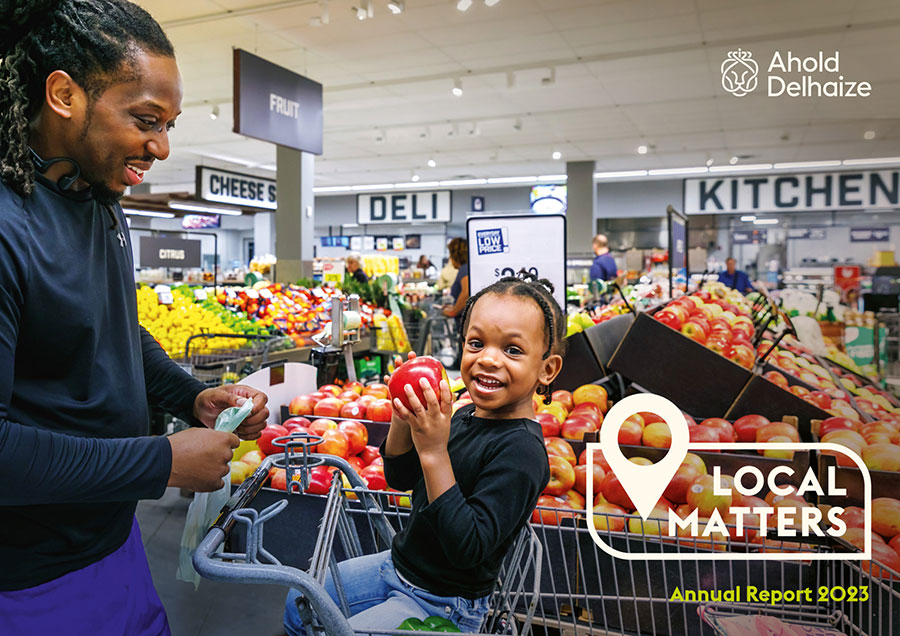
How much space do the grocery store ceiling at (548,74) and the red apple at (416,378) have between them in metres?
2.02

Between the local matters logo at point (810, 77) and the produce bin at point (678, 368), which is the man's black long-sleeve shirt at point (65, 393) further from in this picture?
the local matters logo at point (810, 77)

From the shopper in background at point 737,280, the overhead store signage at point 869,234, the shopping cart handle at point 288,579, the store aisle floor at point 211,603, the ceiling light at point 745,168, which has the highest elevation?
the ceiling light at point 745,168

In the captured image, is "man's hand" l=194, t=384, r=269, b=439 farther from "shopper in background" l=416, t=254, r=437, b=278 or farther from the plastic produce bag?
"shopper in background" l=416, t=254, r=437, b=278

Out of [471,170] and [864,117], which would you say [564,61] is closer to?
[864,117]

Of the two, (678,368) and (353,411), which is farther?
(353,411)

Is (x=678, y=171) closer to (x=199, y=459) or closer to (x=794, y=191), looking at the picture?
(x=794, y=191)

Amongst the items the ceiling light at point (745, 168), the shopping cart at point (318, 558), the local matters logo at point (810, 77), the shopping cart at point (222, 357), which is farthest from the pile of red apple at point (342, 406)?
the ceiling light at point (745, 168)

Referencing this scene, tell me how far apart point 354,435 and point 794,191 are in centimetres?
1499

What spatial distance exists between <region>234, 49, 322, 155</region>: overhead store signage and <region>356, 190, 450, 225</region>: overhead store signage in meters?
11.7

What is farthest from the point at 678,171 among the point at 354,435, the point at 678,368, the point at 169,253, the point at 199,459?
the point at 199,459

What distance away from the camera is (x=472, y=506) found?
4.07 feet

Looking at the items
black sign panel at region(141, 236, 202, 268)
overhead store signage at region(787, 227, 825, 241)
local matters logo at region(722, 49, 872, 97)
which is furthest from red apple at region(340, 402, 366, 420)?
overhead store signage at region(787, 227, 825, 241)

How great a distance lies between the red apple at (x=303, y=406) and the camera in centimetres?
296

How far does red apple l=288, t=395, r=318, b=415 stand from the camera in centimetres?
296
